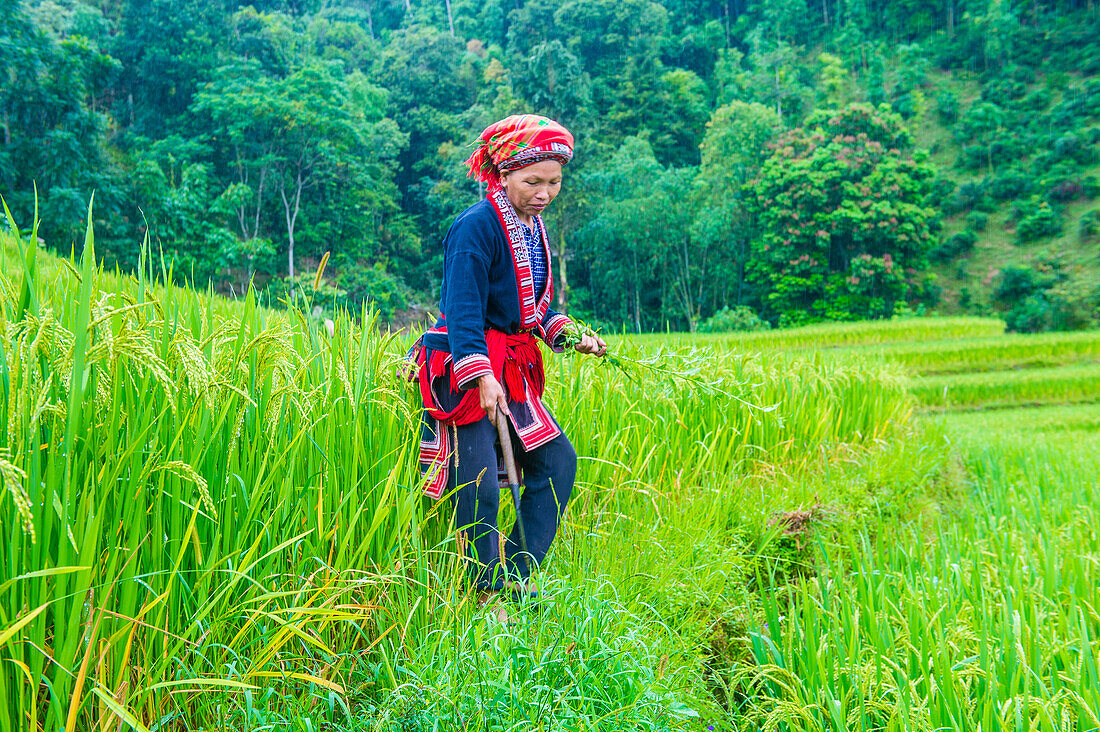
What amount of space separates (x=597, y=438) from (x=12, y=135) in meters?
21.4

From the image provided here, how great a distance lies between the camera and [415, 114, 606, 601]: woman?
1.91 m

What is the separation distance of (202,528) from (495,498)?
0.78 metres

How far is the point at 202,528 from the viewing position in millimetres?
1431

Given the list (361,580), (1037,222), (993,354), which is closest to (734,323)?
(993,354)

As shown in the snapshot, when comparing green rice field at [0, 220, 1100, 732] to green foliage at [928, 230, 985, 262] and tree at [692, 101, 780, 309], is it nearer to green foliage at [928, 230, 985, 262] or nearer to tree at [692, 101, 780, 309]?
tree at [692, 101, 780, 309]

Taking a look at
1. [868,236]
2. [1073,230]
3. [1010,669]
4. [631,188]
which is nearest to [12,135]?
[631,188]

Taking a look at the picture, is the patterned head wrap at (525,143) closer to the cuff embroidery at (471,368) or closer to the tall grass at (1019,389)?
the cuff embroidery at (471,368)

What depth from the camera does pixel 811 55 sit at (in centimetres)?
4188

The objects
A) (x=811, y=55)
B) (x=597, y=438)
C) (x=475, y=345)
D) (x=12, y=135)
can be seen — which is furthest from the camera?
(x=811, y=55)

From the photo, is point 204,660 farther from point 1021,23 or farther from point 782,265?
point 1021,23

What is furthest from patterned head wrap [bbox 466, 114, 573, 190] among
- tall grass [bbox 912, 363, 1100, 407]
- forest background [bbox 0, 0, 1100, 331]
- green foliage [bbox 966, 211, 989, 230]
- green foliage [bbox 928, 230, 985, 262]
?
green foliage [bbox 966, 211, 989, 230]

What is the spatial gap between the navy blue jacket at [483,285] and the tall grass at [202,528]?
245 millimetres

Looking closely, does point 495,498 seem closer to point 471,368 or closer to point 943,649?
point 471,368

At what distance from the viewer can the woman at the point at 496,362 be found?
1.91 m
